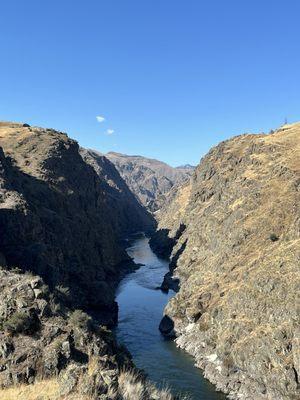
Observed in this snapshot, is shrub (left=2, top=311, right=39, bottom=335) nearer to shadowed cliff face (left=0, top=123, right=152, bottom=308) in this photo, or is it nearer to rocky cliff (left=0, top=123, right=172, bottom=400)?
rocky cliff (left=0, top=123, right=172, bottom=400)

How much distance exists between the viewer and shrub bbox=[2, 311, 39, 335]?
99.3 feet

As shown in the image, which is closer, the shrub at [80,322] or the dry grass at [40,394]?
the dry grass at [40,394]

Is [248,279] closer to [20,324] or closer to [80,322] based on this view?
[80,322]

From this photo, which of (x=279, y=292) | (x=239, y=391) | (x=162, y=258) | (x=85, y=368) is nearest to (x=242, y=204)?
(x=279, y=292)

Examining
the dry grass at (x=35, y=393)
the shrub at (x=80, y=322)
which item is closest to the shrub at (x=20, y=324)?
the shrub at (x=80, y=322)

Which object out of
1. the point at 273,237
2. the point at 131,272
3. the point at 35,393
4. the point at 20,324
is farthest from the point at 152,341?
the point at 35,393

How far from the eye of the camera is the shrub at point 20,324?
99.3ft

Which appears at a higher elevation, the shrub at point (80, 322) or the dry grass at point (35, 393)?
the dry grass at point (35, 393)

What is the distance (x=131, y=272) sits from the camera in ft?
442

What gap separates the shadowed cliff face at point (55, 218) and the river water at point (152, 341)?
18.4ft

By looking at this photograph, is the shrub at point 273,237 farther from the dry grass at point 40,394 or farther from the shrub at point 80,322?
the dry grass at point 40,394

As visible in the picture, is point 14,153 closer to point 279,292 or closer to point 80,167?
point 80,167

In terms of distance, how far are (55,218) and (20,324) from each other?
71.4 meters

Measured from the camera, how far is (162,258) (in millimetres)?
164625
